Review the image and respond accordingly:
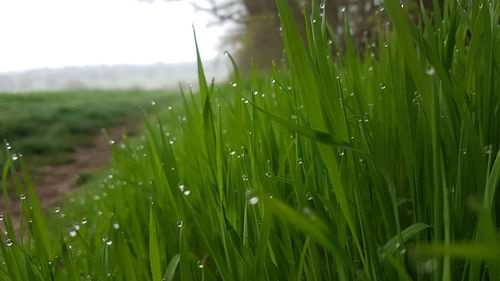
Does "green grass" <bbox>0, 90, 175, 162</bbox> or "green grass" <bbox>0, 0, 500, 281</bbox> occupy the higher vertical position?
"green grass" <bbox>0, 0, 500, 281</bbox>

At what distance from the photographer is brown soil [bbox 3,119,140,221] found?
3308mm

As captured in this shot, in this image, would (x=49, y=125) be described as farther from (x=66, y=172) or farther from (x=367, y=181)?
(x=367, y=181)

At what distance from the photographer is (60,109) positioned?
707 cm

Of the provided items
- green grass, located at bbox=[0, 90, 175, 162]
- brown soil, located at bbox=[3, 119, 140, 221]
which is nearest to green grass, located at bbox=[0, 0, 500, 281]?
brown soil, located at bbox=[3, 119, 140, 221]

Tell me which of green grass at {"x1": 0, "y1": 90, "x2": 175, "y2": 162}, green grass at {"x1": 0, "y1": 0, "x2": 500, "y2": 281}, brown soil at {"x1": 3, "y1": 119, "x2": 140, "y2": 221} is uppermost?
green grass at {"x1": 0, "y1": 0, "x2": 500, "y2": 281}

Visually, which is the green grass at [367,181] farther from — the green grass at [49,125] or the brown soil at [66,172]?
the green grass at [49,125]

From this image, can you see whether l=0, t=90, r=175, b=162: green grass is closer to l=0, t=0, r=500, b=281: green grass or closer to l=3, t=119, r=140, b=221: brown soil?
Result: l=3, t=119, r=140, b=221: brown soil

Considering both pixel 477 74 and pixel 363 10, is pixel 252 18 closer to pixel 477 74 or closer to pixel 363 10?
pixel 363 10

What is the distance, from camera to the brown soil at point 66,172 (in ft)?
10.9

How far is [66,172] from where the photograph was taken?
169 inches

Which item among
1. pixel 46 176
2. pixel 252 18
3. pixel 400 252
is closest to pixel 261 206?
pixel 400 252

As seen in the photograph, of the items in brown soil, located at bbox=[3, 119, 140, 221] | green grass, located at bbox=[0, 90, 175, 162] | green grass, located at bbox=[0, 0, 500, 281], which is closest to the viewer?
green grass, located at bbox=[0, 0, 500, 281]

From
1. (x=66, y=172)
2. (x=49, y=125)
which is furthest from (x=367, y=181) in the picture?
(x=49, y=125)

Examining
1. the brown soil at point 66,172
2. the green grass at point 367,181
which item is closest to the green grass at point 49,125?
the brown soil at point 66,172
